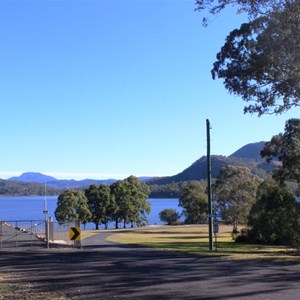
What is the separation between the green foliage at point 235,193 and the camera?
70625 millimetres

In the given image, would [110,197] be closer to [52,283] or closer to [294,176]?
[294,176]

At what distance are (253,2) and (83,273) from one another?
10662mm

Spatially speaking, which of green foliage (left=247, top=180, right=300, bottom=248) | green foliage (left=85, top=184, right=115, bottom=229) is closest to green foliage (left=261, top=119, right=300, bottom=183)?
green foliage (left=247, top=180, right=300, bottom=248)

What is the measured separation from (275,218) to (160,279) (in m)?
28.6

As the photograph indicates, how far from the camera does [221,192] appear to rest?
73.3 metres

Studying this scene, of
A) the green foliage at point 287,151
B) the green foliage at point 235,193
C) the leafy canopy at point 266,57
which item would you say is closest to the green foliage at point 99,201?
the green foliage at point 235,193

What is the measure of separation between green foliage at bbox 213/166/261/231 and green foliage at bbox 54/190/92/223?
29.2 m

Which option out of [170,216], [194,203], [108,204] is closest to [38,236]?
[108,204]

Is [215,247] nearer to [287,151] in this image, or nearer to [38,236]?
[287,151]

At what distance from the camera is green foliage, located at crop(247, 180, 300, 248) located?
3709 cm

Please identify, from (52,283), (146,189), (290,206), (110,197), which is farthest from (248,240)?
(146,189)

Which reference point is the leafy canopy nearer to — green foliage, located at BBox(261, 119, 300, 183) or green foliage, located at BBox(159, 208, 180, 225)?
green foliage, located at BBox(261, 119, 300, 183)

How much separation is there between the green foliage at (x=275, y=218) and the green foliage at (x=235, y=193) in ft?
64.0

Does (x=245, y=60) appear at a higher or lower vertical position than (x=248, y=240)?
higher
